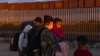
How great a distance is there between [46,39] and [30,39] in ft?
2.92

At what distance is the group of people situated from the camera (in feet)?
26.1

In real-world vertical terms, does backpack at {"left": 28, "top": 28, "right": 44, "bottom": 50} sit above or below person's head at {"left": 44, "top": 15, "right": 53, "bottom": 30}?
below

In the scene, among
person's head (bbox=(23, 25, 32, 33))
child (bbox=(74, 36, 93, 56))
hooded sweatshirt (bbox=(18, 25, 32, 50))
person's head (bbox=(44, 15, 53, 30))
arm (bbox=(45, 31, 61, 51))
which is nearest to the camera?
child (bbox=(74, 36, 93, 56))

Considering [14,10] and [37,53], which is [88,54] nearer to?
[37,53]

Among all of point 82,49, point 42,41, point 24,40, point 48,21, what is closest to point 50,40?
point 42,41

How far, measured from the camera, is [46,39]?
8820 mm

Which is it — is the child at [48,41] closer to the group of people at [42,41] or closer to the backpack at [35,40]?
the group of people at [42,41]

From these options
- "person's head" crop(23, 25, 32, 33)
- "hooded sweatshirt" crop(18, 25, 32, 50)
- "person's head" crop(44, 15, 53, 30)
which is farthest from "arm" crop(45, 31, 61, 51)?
"hooded sweatshirt" crop(18, 25, 32, 50)

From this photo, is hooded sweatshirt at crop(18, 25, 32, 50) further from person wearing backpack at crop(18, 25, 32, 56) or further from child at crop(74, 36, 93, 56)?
child at crop(74, 36, 93, 56)

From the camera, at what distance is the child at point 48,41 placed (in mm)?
8742

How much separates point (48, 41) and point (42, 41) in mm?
209

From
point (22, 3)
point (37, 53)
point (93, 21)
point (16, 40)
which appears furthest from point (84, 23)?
point (37, 53)

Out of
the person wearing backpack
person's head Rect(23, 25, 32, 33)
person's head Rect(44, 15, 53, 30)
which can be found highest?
person's head Rect(44, 15, 53, 30)

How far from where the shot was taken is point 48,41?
878cm
